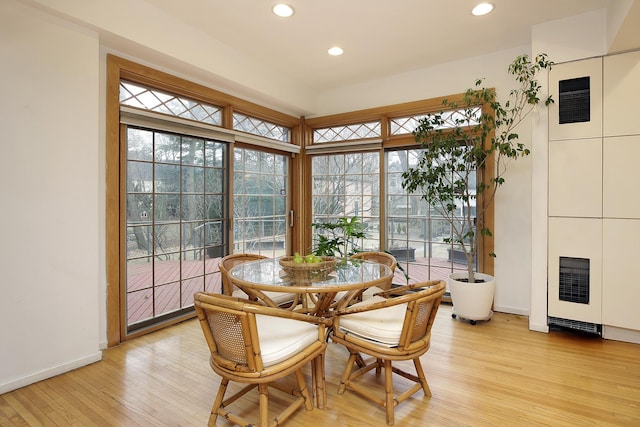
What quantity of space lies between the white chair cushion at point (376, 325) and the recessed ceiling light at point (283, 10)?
2.53 metres

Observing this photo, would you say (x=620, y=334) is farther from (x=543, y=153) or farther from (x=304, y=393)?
(x=304, y=393)

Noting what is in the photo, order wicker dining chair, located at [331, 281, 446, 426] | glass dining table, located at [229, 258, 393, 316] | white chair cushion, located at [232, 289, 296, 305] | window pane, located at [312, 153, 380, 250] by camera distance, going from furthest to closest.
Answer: window pane, located at [312, 153, 380, 250] → white chair cushion, located at [232, 289, 296, 305] → glass dining table, located at [229, 258, 393, 316] → wicker dining chair, located at [331, 281, 446, 426]

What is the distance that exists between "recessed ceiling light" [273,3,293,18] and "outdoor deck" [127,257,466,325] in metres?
2.57

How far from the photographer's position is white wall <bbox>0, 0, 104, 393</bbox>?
220cm

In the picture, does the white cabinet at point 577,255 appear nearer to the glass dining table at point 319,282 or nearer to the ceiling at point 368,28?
the glass dining table at point 319,282

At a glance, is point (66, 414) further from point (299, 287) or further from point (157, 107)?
point (157, 107)

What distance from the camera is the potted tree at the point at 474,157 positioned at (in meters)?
3.32

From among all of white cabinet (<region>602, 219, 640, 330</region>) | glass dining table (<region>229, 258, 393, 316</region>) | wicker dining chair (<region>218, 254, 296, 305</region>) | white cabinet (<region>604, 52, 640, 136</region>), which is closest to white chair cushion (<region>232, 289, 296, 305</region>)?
wicker dining chair (<region>218, 254, 296, 305</region>)

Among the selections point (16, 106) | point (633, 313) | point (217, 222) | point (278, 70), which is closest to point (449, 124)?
point (278, 70)

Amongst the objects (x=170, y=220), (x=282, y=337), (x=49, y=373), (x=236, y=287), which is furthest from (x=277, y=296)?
(x=49, y=373)

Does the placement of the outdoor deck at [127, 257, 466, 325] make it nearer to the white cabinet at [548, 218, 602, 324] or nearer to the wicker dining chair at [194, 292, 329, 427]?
the white cabinet at [548, 218, 602, 324]

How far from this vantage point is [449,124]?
401cm

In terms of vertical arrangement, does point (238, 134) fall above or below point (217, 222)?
above

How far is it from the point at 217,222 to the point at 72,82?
188 centimetres
